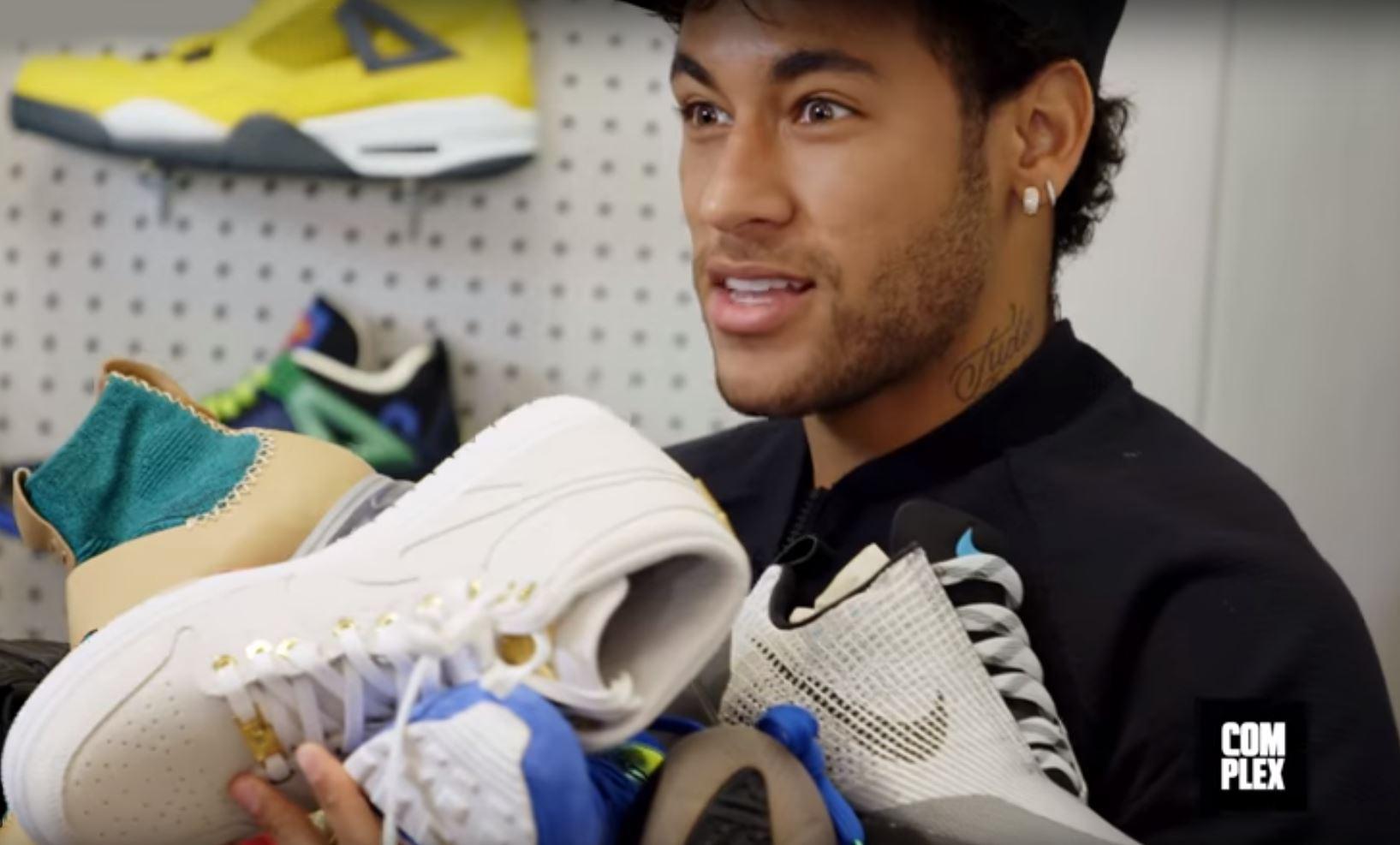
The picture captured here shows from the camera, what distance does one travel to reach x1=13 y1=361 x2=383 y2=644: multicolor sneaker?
853 millimetres

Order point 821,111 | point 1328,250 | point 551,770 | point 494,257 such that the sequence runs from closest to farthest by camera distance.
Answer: point 551,770 < point 821,111 < point 1328,250 < point 494,257

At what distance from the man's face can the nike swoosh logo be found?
26 centimetres

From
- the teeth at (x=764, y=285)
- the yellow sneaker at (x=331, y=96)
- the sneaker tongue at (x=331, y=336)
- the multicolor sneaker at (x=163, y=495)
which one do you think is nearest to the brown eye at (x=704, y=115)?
the teeth at (x=764, y=285)

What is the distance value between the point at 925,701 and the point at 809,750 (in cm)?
8

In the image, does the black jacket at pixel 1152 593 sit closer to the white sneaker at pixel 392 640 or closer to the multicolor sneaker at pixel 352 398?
the white sneaker at pixel 392 640

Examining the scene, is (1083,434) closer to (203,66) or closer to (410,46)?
(410,46)

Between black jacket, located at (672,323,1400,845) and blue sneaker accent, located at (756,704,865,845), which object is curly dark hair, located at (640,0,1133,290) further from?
blue sneaker accent, located at (756,704,865,845)

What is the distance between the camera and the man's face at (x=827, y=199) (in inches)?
38.8

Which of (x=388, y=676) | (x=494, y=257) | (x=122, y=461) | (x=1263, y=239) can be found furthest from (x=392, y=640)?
(x=1263, y=239)

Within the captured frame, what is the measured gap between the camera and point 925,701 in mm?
795

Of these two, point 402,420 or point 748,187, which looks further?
point 402,420

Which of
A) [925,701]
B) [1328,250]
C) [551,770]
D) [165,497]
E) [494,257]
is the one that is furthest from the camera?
[494,257]

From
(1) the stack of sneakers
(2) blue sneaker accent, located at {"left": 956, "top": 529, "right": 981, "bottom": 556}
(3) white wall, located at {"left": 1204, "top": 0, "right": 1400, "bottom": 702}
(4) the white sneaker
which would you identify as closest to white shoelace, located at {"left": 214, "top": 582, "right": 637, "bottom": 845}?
(4) the white sneaker

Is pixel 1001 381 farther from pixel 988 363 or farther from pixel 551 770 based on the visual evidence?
pixel 551 770
